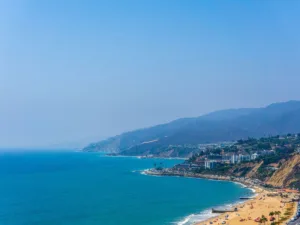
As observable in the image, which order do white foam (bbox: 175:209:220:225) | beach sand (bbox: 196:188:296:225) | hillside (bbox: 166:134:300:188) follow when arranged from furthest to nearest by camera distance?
hillside (bbox: 166:134:300:188) → white foam (bbox: 175:209:220:225) → beach sand (bbox: 196:188:296:225)

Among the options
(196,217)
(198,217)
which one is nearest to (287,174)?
(198,217)

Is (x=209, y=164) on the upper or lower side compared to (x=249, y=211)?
upper

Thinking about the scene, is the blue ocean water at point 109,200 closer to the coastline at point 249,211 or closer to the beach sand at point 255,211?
the coastline at point 249,211

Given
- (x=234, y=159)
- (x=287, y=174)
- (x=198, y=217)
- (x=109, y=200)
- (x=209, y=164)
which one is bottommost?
(x=198, y=217)

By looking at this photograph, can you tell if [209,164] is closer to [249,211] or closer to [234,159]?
[234,159]

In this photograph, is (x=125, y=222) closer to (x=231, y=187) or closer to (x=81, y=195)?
(x=81, y=195)

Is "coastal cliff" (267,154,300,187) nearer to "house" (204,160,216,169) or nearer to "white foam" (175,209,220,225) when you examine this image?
"house" (204,160,216,169)

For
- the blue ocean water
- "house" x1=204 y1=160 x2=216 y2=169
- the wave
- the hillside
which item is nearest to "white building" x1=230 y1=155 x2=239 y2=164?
the hillside

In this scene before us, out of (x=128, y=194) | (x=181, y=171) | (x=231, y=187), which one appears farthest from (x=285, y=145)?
(x=128, y=194)
